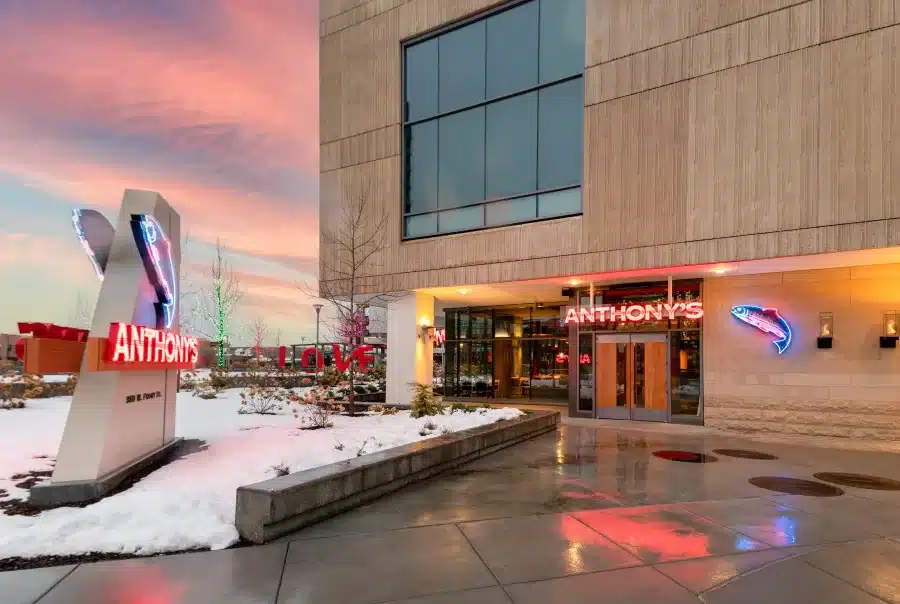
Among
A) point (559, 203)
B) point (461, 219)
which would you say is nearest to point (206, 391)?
point (461, 219)

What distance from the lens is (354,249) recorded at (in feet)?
62.7

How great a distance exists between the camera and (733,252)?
13.4 m

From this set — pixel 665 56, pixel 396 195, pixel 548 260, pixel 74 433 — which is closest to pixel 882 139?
pixel 665 56

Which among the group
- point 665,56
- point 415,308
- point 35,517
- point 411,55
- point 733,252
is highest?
point 411,55

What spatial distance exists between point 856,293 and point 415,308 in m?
13.0

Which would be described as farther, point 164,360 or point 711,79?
point 711,79

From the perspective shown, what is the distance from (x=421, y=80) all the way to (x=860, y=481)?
1717cm

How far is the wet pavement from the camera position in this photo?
4.43 metres

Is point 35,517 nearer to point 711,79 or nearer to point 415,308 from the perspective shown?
point 415,308

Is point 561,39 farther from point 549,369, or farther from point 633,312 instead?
point 549,369

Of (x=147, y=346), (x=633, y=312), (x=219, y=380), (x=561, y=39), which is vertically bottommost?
(x=219, y=380)

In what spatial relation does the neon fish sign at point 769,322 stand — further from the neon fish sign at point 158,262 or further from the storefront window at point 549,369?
the neon fish sign at point 158,262

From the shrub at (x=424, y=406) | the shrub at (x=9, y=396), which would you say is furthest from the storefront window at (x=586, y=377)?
the shrub at (x=9, y=396)

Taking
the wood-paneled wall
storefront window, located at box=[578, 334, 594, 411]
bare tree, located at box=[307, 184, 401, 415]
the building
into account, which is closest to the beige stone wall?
the building
